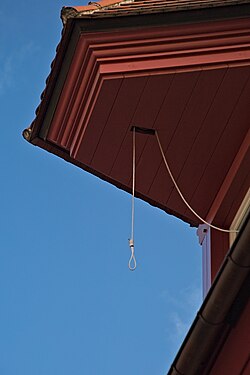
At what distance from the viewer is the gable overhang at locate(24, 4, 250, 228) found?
7.41 metres

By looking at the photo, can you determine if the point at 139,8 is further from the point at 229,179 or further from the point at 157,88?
the point at 229,179

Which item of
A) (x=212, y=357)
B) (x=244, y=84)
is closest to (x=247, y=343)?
(x=212, y=357)

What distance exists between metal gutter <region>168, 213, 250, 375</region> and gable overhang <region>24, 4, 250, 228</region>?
1.67 meters

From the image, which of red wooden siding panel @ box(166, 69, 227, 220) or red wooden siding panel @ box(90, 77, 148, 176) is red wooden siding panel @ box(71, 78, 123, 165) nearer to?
red wooden siding panel @ box(90, 77, 148, 176)

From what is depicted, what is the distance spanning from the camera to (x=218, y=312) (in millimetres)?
6234

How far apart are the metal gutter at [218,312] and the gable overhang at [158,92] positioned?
5.49 feet

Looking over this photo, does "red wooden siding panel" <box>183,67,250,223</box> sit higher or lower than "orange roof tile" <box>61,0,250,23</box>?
lower

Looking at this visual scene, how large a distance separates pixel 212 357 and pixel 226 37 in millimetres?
2201

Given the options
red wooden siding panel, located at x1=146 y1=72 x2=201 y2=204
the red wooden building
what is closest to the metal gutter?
the red wooden building

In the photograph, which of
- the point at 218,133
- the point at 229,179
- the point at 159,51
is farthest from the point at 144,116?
the point at 229,179

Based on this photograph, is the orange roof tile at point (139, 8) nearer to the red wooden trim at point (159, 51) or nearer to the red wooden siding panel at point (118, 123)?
the red wooden trim at point (159, 51)

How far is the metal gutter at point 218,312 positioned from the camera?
6.08 meters

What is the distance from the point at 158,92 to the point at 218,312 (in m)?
1.78

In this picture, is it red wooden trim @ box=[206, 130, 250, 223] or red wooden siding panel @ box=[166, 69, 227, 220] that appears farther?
red wooden trim @ box=[206, 130, 250, 223]
